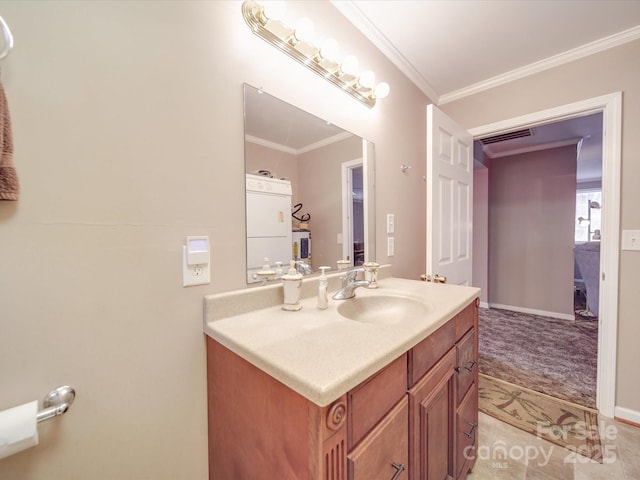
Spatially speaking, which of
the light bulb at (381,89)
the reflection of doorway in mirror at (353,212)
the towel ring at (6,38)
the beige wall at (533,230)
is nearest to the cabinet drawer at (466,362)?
the reflection of doorway in mirror at (353,212)

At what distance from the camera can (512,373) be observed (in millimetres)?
2129

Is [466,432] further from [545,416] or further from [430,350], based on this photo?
[545,416]

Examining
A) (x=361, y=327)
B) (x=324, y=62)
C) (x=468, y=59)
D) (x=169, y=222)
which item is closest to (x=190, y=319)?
(x=169, y=222)

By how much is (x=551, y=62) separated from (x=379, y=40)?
1274mm

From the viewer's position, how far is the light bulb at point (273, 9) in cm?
95

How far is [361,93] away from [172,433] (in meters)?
1.67

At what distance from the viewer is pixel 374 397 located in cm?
64

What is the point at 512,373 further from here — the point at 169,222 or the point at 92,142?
the point at 92,142

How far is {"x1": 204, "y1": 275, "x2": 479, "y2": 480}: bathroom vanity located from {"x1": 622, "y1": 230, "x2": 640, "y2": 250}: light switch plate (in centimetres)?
133

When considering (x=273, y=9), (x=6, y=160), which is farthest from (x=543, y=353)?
(x=6, y=160)

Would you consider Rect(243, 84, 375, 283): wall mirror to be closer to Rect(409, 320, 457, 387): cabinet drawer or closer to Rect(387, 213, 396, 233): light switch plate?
Rect(387, 213, 396, 233): light switch plate

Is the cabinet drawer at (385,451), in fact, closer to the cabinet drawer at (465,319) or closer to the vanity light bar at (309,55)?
the cabinet drawer at (465,319)

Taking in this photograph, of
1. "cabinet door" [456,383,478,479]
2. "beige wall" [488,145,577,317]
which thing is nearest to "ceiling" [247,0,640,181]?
"cabinet door" [456,383,478,479]

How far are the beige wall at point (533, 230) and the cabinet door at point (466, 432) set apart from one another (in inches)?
123
